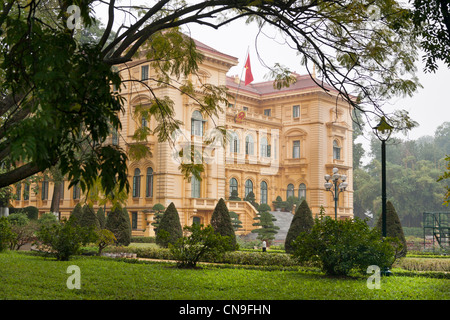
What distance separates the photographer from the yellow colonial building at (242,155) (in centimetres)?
3319

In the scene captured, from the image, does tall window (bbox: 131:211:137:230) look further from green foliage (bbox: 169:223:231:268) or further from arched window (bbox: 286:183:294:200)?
green foliage (bbox: 169:223:231:268)

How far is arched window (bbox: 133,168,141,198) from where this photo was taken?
3425 cm

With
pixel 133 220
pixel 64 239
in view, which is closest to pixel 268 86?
pixel 133 220

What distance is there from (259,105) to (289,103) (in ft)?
8.93

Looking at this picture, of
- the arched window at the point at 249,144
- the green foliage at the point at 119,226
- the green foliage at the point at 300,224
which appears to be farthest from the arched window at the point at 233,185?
the green foliage at the point at 300,224

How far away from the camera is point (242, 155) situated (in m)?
40.0

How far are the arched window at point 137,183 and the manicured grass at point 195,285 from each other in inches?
889

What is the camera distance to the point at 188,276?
407 inches

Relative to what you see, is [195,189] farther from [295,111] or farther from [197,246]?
[197,246]

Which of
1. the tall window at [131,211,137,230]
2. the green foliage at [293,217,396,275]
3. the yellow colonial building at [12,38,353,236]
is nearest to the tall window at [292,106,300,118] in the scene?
the yellow colonial building at [12,38,353,236]

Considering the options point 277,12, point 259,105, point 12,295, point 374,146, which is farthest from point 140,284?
point 374,146

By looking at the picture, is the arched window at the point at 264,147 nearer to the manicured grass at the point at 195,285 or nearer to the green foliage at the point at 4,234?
the green foliage at the point at 4,234

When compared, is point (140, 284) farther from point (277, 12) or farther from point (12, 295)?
point (277, 12)
